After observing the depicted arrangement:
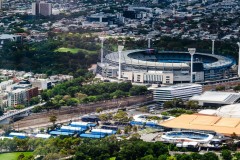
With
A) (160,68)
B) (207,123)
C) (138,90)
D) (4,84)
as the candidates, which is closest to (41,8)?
(160,68)

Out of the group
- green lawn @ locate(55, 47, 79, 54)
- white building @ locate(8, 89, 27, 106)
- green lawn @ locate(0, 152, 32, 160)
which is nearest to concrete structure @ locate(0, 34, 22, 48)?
green lawn @ locate(55, 47, 79, 54)

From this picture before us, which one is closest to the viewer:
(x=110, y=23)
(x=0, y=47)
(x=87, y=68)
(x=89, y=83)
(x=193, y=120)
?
(x=193, y=120)

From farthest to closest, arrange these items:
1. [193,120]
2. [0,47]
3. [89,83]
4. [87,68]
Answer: [0,47], [87,68], [89,83], [193,120]

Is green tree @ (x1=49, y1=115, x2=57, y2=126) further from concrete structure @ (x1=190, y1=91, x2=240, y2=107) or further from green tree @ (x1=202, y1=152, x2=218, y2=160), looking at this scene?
green tree @ (x1=202, y1=152, x2=218, y2=160)

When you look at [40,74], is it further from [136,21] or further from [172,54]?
[136,21]

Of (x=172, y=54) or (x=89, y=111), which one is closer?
(x=89, y=111)

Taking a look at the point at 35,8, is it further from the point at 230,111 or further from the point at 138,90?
the point at 230,111

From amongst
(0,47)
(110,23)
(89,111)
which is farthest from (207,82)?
(110,23)

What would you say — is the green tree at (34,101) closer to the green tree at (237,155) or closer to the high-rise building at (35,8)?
the green tree at (237,155)
